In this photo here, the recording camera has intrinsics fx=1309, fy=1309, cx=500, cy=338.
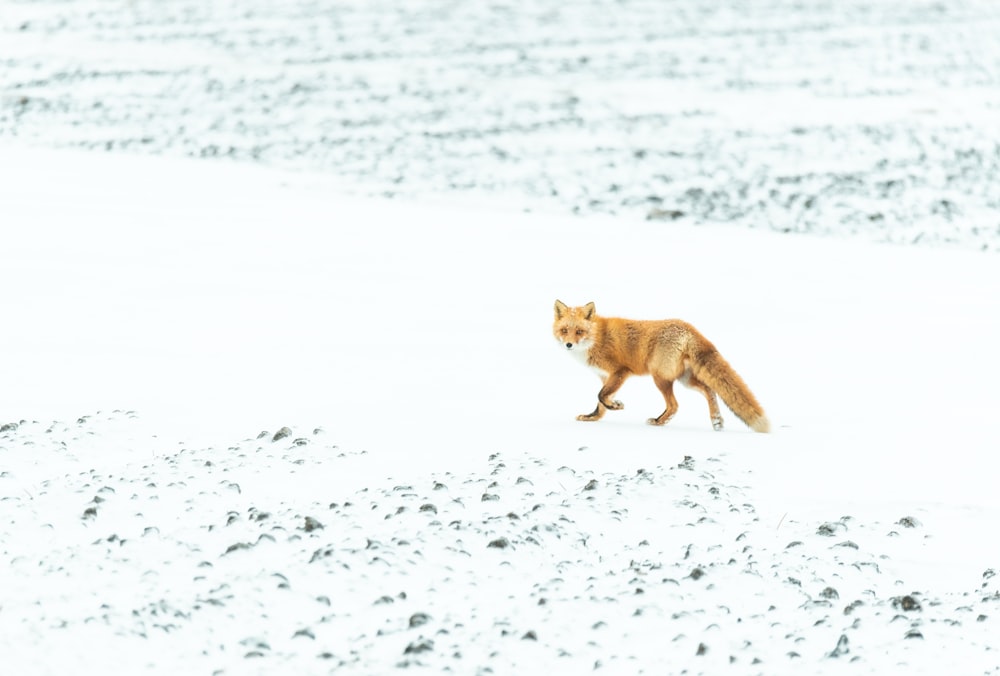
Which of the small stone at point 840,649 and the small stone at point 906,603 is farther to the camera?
the small stone at point 906,603

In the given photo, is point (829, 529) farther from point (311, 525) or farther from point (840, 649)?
point (311, 525)

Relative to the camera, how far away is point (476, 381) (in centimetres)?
867

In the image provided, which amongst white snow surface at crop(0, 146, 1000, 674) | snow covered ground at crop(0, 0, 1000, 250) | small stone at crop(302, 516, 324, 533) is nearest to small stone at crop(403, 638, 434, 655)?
white snow surface at crop(0, 146, 1000, 674)

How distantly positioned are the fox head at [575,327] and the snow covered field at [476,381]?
471 mm

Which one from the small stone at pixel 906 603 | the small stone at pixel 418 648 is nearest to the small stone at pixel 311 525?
the small stone at pixel 418 648

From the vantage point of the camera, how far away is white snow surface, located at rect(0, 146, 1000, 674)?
4672mm

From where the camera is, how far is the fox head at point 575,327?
746 centimetres

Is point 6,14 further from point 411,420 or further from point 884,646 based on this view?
point 884,646

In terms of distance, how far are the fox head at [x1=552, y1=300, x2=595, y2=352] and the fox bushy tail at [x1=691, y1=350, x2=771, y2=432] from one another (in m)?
0.67

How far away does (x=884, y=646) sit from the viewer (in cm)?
462

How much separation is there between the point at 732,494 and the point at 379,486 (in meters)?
1.66

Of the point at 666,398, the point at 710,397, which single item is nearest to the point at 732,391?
the point at 710,397

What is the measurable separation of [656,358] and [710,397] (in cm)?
39

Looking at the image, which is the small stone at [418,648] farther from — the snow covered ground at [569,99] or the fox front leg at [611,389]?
the snow covered ground at [569,99]
